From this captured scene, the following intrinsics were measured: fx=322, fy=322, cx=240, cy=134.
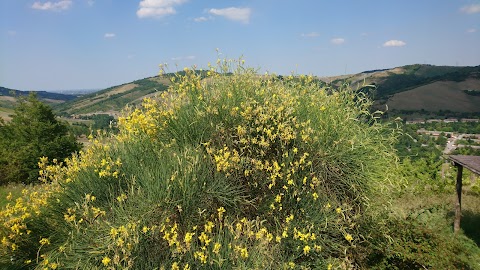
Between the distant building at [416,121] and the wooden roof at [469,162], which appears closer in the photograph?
the wooden roof at [469,162]

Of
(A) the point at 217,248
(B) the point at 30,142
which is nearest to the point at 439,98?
(B) the point at 30,142

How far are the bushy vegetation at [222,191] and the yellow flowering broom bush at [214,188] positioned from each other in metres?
0.02

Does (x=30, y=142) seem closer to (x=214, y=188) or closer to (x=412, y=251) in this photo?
(x=214, y=188)

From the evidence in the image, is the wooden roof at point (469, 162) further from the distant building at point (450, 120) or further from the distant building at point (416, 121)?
the distant building at point (450, 120)

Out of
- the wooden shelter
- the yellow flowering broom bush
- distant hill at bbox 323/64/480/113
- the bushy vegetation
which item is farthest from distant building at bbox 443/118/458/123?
the yellow flowering broom bush

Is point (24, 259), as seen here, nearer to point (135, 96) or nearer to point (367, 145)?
point (367, 145)

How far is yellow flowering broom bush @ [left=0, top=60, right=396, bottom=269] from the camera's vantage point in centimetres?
408

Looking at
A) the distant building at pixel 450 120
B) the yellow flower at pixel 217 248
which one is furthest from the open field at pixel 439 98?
the yellow flower at pixel 217 248

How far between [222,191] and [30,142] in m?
27.5

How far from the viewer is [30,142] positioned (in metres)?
26.2

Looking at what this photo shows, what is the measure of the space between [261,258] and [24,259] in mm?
3442

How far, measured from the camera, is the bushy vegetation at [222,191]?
409 cm

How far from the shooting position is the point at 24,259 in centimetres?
465

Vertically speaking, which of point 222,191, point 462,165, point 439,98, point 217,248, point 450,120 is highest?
point 222,191
